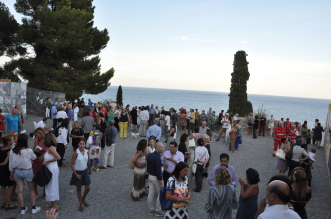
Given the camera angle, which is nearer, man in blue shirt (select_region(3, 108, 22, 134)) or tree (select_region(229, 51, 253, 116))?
man in blue shirt (select_region(3, 108, 22, 134))

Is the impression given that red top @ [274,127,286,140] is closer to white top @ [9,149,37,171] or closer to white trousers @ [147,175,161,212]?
white trousers @ [147,175,161,212]

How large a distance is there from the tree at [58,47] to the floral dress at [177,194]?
66.1 feet

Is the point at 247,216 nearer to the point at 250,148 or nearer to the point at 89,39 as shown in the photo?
the point at 250,148

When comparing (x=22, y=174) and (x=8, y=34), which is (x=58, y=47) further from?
(x=22, y=174)

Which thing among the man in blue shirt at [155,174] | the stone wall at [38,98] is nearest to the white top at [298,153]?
the man in blue shirt at [155,174]

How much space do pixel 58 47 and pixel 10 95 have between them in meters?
8.06

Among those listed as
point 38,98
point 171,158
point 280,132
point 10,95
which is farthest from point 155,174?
point 38,98

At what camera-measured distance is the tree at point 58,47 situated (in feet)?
71.9

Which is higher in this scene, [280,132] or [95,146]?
[280,132]

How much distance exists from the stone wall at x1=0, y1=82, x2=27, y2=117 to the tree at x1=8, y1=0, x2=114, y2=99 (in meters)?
5.96

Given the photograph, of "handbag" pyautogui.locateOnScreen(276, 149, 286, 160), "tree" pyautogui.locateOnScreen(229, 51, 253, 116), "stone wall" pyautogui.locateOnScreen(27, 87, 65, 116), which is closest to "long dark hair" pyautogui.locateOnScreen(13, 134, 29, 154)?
"handbag" pyautogui.locateOnScreen(276, 149, 286, 160)

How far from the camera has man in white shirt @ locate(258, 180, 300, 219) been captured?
9.32ft

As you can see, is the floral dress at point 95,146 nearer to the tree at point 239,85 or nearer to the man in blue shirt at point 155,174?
the man in blue shirt at point 155,174

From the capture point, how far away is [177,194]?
4184 mm
